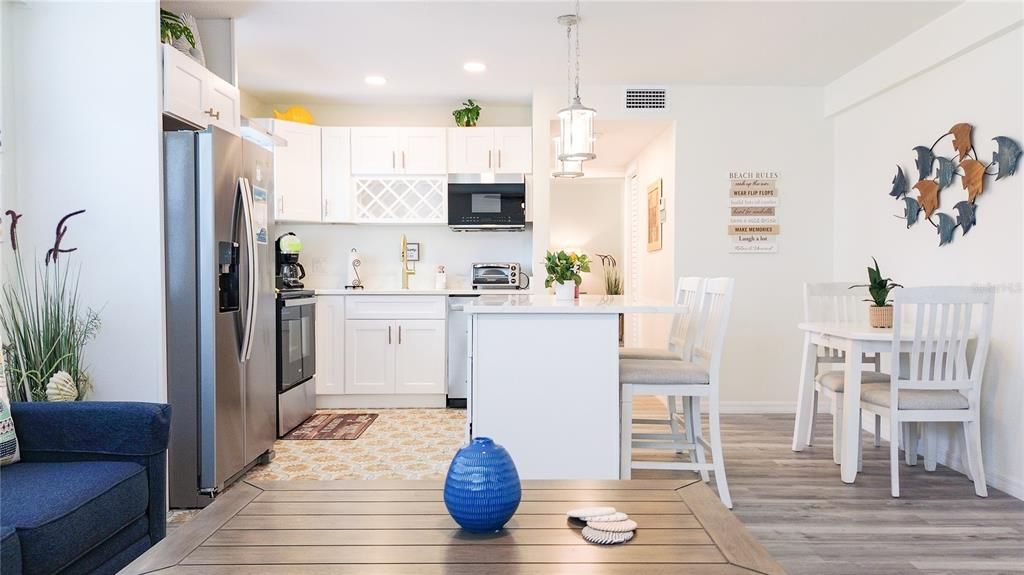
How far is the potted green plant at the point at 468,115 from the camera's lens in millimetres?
5215

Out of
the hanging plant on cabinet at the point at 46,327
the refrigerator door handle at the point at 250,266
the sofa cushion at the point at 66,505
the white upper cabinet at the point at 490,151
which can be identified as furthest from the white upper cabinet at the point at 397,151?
the sofa cushion at the point at 66,505

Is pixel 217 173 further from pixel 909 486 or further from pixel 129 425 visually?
pixel 909 486

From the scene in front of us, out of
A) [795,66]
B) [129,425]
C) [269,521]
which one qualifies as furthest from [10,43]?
[795,66]

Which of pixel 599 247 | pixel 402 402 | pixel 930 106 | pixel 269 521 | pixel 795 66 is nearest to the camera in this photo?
pixel 269 521

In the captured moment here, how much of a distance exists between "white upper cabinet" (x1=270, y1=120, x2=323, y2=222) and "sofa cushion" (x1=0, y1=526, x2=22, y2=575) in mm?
3770

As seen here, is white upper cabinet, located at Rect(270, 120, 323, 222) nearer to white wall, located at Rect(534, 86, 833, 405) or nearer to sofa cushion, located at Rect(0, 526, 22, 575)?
white wall, located at Rect(534, 86, 833, 405)

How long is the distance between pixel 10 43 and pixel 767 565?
3.35 metres

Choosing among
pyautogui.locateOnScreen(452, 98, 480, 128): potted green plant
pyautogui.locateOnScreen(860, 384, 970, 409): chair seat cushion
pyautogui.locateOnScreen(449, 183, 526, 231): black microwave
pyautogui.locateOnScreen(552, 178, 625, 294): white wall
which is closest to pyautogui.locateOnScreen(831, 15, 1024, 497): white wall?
pyautogui.locateOnScreen(860, 384, 970, 409): chair seat cushion

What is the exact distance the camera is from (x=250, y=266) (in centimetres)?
310

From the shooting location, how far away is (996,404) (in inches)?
127

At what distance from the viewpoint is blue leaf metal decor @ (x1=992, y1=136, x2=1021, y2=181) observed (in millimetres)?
3088

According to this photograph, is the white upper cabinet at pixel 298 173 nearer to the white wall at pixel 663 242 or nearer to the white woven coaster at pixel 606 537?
the white wall at pixel 663 242

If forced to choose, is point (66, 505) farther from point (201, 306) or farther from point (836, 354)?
point (836, 354)

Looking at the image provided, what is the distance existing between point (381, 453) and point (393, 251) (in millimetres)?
2247
